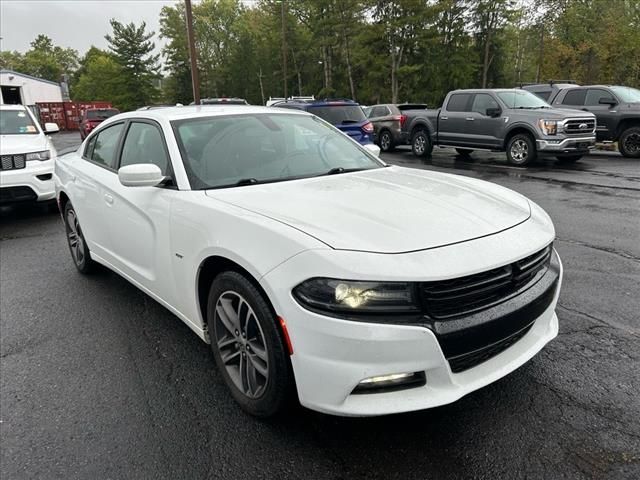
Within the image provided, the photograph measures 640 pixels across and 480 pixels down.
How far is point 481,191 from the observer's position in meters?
2.89

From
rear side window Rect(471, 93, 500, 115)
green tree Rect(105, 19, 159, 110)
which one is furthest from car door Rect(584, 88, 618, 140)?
green tree Rect(105, 19, 159, 110)

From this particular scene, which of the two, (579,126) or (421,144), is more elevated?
(579,126)

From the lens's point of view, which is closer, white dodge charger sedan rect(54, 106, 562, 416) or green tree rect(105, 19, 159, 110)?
white dodge charger sedan rect(54, 106, 562, 416)

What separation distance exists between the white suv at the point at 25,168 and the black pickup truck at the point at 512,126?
10038 mm

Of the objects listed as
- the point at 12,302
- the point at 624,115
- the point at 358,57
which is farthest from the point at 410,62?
the point at 12,302

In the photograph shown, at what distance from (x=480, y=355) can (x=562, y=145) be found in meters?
10.7

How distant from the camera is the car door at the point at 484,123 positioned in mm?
12094

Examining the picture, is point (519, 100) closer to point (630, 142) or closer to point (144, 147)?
point (630, 142)

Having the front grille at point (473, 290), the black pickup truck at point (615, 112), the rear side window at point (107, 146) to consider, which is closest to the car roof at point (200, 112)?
the rear side window at point (107, 146)

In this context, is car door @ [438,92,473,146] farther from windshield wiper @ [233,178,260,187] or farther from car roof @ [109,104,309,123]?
windshield wiper @ [233,178,260,187]

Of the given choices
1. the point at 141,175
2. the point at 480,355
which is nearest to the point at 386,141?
the point at 141,175

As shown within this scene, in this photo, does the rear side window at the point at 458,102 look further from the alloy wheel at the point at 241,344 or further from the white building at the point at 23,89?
the white building at the point at 23,89

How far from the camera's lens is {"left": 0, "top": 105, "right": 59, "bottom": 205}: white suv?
706 cm

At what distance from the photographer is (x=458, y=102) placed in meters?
13.2
